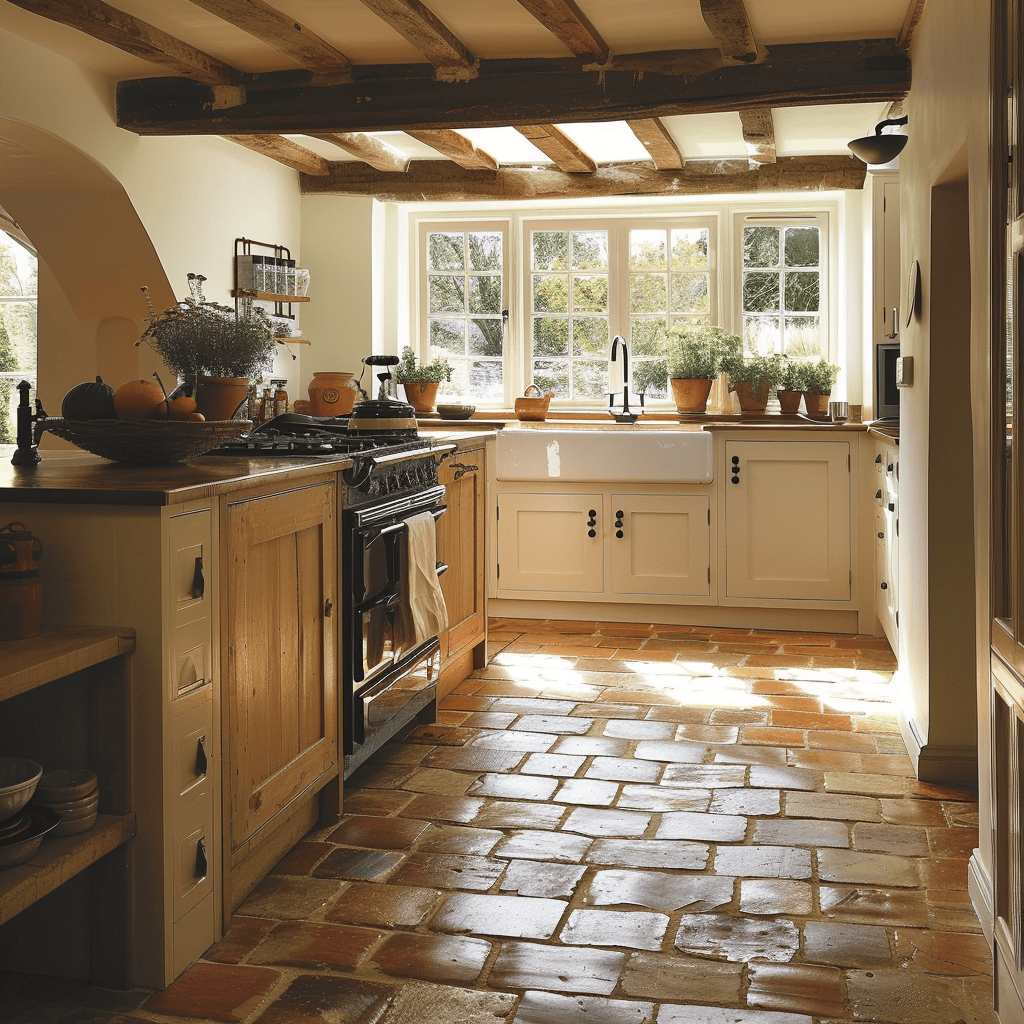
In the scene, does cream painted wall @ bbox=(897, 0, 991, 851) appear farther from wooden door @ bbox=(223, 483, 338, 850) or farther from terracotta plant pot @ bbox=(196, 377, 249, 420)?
terracotta plant pot @ bbox=(196, 377, 249, 420)

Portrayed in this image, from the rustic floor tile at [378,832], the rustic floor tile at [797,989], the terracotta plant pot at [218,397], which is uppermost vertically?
the terracotta plant pot at [218,397]

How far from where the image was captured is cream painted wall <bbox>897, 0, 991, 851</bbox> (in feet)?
8.98

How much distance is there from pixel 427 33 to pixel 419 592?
6.09ft

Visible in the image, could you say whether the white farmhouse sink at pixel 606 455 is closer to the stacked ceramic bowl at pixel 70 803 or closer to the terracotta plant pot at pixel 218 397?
the terracotta plant pot at pixel 218 397

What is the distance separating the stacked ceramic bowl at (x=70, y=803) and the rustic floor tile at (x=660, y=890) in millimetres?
1097

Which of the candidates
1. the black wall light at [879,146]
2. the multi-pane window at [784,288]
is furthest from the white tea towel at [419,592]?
the multi-pane window at [784,288]

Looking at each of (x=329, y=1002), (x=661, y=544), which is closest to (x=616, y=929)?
(x=329, y=1002)

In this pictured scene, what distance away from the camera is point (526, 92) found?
4031mm

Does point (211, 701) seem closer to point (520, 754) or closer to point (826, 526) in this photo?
point (520, 754)

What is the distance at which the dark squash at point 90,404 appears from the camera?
8.02ft

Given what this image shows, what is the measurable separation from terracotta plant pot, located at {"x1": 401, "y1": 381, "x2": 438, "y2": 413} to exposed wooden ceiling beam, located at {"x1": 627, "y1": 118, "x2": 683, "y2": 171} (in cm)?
168

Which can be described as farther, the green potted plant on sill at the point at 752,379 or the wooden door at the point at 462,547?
the green potted plant on sill at the point at 752,379

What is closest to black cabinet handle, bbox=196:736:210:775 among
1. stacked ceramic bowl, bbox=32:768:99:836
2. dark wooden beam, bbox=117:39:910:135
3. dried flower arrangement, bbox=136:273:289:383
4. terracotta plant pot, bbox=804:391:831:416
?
stacked ceramic bowl, bbox=32:768:99:836

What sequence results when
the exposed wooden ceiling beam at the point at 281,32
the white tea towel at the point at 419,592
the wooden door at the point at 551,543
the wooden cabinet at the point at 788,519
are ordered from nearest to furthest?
the white tea towel at the point at 419,592
the exposed wooden ceiling beam at the point at 281,32
the wooden cabinet at the point at 788,519
the wooden door at the point at 551,543
